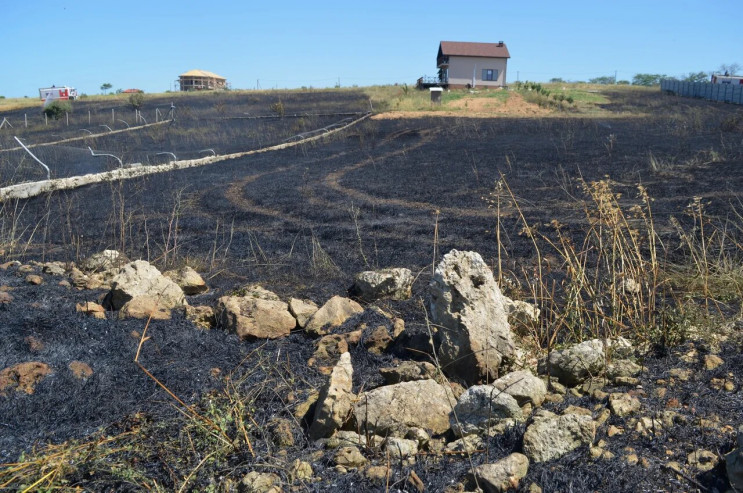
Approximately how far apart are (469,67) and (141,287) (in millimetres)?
53715

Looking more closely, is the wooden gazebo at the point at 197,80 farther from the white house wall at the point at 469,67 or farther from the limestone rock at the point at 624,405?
the limestone rock at the point at 624,405

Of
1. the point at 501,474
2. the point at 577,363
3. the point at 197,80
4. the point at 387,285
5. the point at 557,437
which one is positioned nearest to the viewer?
the point at 501,474

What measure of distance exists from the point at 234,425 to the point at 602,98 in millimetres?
47414

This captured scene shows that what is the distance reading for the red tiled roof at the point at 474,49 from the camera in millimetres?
54844

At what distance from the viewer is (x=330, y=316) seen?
4.80 m

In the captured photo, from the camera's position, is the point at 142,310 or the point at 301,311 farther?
the point at 301,311

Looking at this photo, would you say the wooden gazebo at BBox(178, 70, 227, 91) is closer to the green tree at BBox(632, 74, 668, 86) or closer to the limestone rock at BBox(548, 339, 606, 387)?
the green tree at BBox(632, 74, 668, 86)

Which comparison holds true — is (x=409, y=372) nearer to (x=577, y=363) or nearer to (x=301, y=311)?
(x=577, y=363)

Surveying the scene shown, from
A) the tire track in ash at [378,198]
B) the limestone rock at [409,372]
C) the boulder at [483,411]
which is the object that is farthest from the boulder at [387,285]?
the tire track in ash at [378,198]

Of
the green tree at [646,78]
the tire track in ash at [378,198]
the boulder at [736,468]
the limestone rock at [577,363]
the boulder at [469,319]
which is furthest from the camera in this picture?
the green tree at [646,78]

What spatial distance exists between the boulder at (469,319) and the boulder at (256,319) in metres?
1.29

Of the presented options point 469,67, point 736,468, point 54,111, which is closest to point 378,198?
point 736,468

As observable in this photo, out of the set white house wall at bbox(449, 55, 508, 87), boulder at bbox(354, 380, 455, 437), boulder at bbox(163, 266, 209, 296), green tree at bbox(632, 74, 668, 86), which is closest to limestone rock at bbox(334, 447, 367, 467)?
boulder at bbox(354, 380, 455, 437)

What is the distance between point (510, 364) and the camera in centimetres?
384
